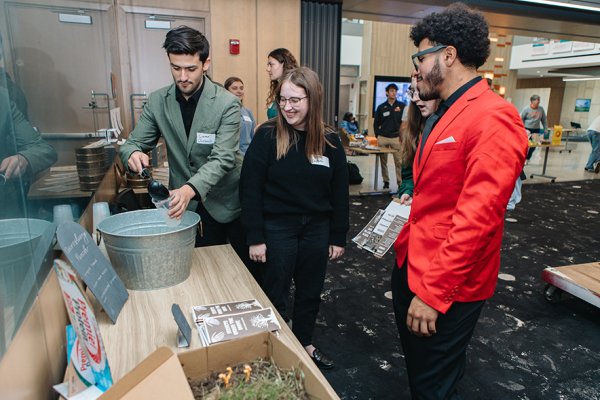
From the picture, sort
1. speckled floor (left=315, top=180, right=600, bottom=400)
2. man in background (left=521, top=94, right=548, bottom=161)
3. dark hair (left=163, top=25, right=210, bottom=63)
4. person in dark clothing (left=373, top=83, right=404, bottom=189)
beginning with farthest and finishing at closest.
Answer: man in background (left=521, top=94, right=548, bottom=161)
person in dark clothing (left=373, top=83, right=404, bottom=189)
speckled floor (left=315, top=180, right=600, bottom=400)
dark hair (left=163, top=25, right=210, bottom=63)

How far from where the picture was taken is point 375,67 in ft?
40.2

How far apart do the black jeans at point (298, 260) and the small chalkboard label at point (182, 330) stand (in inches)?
30.4

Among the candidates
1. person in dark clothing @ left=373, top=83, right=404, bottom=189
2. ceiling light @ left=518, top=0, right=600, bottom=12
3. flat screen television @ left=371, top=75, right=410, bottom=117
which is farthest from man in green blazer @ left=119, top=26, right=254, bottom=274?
flat screen television @ left=371, top=75, right=410, bottom=117

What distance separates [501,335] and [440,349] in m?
1.48

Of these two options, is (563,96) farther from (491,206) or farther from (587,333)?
(491,206)

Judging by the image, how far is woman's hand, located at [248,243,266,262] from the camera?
5.66 feet

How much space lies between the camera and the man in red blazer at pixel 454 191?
951 millimetres

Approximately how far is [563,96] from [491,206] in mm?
23229

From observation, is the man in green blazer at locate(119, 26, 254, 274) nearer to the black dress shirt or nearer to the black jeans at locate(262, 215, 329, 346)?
the black dress shirt

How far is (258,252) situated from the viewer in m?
1.73

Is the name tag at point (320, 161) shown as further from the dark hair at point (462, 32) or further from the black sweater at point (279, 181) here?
the dark hair at point (462, 32)

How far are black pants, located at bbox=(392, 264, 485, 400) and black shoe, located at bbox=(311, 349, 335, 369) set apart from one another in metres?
0.75

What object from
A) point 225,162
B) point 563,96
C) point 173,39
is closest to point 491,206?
point 225,162

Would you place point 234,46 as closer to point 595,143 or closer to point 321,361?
point 321,361
